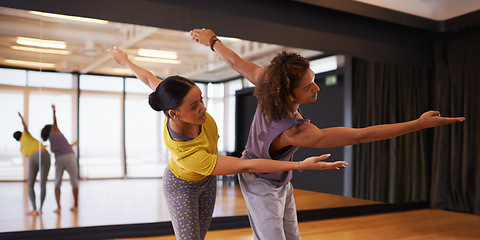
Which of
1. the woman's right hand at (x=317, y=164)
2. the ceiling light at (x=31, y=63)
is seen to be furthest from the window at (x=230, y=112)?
the woman's right hand at (x=317, y=164)

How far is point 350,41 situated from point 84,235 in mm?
3507

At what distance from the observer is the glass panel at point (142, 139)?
356 centimetres

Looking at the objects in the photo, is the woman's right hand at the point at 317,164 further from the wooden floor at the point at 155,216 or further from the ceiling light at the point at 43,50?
the ceiling light at the point at 43,50

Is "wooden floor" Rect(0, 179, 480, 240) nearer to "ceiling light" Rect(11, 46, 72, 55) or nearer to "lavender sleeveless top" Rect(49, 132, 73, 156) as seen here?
"lavender sleeveless top" Rect(49, 132, 73, 156)

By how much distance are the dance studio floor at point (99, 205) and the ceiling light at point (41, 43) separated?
1.15m

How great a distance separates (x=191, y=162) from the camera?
61.9 inches

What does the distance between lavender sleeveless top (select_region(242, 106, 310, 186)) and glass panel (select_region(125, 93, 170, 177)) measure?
80.0 inches

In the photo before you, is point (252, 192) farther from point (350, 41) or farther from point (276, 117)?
point (350, 41)

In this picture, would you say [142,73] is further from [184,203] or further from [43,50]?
[43,50]

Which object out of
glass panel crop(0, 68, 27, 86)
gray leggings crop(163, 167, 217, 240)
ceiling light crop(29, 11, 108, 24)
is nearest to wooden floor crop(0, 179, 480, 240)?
glass panel crop(0, 68, 27, 86)

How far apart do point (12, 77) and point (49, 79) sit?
0.27m

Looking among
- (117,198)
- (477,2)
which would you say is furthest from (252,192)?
(477,2)

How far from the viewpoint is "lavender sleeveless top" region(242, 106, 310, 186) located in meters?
1.54

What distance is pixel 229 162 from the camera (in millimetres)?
1540
